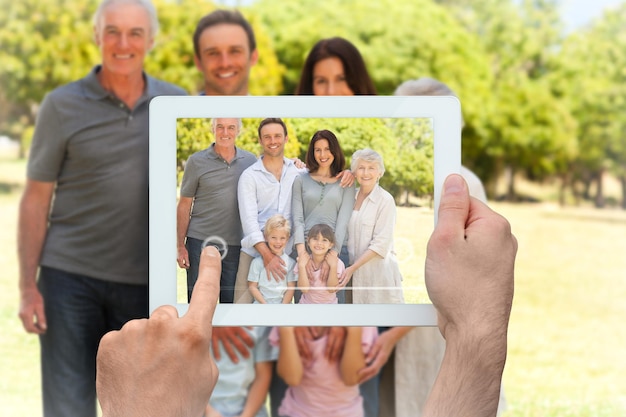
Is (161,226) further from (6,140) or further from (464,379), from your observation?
(6,140)

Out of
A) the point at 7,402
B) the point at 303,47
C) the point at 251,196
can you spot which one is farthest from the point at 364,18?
the point at 251,196

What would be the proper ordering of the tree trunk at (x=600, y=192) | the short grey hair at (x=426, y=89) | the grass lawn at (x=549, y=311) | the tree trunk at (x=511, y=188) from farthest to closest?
the tree trunk at (x=511, y=188) → the tree trunk at (x=600, y=192) → the grass lawn at (x=549, y=311) → the short grey hair at (x=426, y=89)

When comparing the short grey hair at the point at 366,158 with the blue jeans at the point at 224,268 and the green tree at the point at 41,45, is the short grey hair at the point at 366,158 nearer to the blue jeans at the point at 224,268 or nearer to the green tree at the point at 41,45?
the blue jeans at the point at 224,268

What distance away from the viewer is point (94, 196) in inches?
96.3

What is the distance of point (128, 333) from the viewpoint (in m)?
0.83

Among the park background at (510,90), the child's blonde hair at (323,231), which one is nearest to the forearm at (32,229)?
the child's blonde hair at (323,231)

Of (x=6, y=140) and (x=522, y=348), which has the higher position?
(x=6, y=140)

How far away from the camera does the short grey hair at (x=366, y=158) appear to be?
1134 mm

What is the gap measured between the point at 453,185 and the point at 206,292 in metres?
0.37

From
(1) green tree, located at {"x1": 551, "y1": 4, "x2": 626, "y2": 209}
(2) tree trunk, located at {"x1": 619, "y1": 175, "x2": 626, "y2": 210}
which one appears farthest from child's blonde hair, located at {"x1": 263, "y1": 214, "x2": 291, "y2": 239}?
(2) tree trunk, located at {"x1": 619, "y1": 175, "x2": 626, "y2": 210}

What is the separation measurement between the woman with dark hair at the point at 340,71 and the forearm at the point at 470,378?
1.73 meters

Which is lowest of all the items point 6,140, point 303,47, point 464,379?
point 464,379

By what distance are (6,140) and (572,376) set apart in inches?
383

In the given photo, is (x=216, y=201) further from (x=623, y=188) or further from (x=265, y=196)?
(x=623, y=188)
